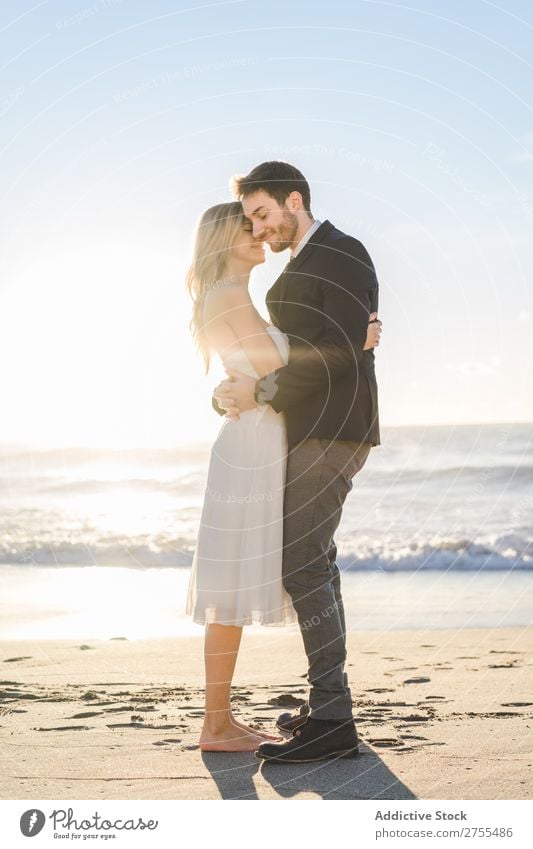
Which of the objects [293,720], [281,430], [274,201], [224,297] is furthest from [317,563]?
[274,201]

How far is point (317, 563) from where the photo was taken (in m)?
4.58

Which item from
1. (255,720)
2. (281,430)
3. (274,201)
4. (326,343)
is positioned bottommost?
(255,720)

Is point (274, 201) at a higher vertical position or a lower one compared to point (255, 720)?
higher

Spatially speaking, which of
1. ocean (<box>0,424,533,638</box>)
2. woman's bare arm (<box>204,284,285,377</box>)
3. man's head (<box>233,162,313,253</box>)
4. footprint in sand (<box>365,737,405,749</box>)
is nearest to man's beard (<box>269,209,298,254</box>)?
man's head (<box>233,162,313,253</box>)

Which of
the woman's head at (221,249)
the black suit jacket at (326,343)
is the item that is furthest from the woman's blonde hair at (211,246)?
the black suit jacket at (326,343)

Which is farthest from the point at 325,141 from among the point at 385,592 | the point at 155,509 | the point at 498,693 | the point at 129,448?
the point at 129,448

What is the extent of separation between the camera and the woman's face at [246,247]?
15.4ft

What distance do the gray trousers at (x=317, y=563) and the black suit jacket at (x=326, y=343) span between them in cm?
11

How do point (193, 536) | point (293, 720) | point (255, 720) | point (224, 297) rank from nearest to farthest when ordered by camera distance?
point (224, 297) < point (293, 720) < point (255, 720) < point (193, 536)

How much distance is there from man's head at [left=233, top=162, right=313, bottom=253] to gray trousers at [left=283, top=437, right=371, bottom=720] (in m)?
0.95

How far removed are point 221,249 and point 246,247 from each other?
114 mm

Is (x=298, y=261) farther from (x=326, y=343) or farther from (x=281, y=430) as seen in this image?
(x=281, y=430)

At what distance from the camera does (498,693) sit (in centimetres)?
574
